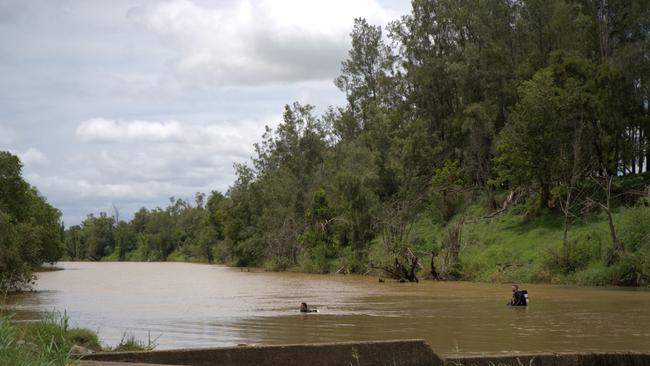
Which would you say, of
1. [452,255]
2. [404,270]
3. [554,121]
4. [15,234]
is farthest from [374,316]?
[554,121]

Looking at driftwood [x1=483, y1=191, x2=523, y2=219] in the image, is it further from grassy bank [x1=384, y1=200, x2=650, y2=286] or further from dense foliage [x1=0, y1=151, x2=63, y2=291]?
dense foliage [x1=0, y1=151, x2=63, y2=291]

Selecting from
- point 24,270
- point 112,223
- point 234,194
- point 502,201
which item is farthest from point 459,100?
point 112,223

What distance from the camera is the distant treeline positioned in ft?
166

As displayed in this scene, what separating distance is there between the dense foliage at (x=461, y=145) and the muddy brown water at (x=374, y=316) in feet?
27.7

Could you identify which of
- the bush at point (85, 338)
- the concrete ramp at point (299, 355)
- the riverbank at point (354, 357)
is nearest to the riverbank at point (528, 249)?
the bush at point (85, 338)

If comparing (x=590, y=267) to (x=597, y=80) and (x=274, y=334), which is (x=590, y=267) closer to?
(x=597, y=80)

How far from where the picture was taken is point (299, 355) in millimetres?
11625

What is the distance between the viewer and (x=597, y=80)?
166ft

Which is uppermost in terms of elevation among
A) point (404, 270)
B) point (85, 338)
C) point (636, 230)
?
point (636, 230)

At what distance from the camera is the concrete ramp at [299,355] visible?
11625 mm

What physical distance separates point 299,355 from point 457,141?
59186 mm

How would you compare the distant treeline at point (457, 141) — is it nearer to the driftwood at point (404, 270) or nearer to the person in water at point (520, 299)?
the driftwood at point (404, 270)

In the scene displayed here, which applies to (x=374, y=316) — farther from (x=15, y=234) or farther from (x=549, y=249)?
(x=15, y=234)

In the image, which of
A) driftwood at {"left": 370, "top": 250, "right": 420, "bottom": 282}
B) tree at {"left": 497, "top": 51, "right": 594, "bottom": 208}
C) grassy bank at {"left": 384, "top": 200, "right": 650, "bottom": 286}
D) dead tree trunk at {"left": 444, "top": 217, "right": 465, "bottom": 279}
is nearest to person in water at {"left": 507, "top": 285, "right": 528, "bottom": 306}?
grassy bank at {"left": 384, "top": 200, "right": 650, "bottom": 286}
